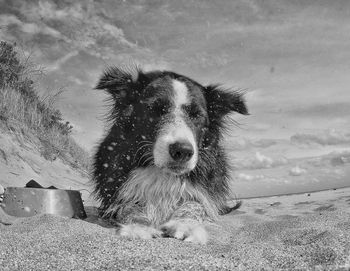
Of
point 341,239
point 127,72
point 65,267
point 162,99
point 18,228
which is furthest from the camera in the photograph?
point 127,72

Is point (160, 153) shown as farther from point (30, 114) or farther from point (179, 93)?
point (30, 114)

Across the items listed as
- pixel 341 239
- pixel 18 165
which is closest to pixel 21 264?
pixel 341 239

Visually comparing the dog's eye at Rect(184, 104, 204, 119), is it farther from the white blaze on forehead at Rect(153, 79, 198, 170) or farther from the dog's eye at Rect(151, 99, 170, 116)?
the dog's eye at Rect(151, 99, 170, 116)

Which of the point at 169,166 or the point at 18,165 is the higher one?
the point at 169,166

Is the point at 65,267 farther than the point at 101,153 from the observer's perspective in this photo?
No

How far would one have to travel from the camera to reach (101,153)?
5.40 m

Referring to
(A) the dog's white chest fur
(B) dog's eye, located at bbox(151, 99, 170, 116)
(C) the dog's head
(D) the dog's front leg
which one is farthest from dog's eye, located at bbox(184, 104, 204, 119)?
(D) the dog's front leg

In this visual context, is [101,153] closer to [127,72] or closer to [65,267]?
[127,72]

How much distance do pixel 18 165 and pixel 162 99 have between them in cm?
453

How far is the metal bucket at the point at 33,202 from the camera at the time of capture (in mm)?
4805

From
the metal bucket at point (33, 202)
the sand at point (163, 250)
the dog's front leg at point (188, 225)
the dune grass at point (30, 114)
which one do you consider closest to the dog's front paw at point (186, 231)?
the dog's front leg at point (188, 225)

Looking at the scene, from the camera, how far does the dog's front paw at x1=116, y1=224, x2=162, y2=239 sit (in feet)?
11.9

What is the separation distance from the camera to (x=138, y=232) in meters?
3.71

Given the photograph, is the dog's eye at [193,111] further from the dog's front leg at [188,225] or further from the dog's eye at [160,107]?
the dog's front leg at [188,225]
